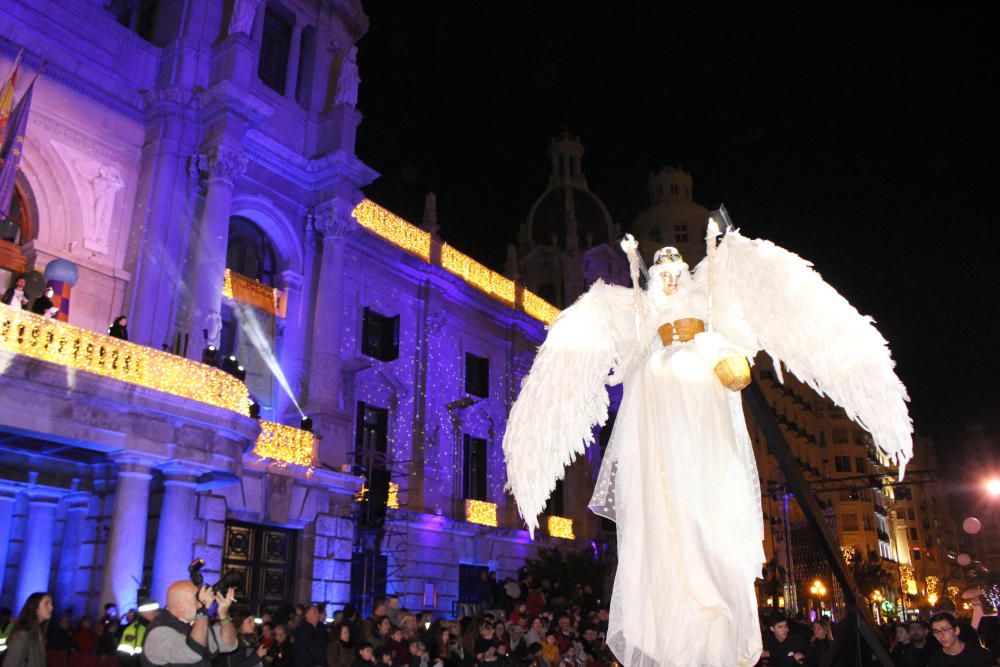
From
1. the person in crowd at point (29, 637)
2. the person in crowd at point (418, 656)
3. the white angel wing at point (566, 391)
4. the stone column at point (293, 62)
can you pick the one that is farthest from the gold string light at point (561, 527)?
the white angel wing at point (566, 391)

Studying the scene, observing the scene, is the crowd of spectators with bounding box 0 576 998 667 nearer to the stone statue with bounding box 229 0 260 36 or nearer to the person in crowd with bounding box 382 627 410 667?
the person in crowd with bounding box 382 627 410 667

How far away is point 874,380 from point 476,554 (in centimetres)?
2271

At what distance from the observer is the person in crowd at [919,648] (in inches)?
376

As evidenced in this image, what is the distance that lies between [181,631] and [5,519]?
1338cm

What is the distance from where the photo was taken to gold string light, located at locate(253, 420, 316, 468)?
18.6 meters

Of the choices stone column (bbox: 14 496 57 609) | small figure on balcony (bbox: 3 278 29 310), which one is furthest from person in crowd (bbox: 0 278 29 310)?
stone column (bbox: 14 496 57 609)

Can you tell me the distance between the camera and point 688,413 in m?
6.20

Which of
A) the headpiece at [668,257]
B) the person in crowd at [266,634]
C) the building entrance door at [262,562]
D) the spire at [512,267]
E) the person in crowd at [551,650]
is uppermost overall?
the spire at [512,267]

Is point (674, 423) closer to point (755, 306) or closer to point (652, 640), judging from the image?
point (755, 306)

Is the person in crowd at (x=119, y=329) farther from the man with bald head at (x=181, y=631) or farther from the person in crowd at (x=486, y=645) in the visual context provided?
the man with bald head at (x=181, y=631)

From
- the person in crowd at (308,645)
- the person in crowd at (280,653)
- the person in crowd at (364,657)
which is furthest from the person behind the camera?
the person in crowd at (280,653)

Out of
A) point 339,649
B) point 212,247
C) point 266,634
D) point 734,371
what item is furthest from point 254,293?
point 734,371

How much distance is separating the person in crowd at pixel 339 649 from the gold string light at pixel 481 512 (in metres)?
14.6

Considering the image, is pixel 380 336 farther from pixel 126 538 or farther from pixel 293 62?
pixel 126 538
